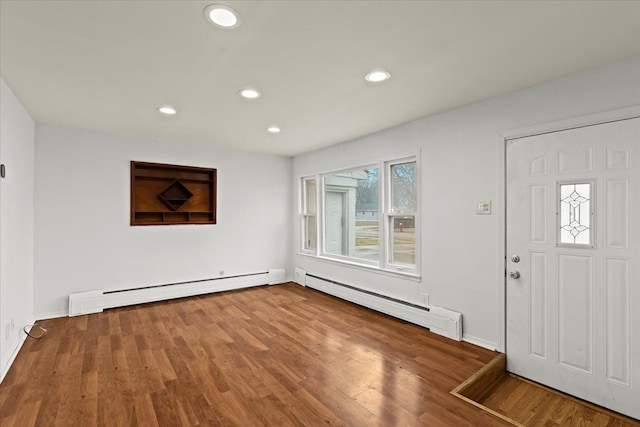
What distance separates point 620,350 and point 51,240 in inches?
236

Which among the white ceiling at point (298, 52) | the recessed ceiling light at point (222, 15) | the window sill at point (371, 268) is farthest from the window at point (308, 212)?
the recessed ceiling light at point (222, 15)

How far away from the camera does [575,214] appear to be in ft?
7.97

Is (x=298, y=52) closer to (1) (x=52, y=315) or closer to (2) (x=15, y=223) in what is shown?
(2) (x=15, y=223)

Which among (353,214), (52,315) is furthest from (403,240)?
(52,315)

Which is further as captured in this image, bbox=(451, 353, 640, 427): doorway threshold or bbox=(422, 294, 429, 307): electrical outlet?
bbox=(422, 294, 429, 307): electrical outlet

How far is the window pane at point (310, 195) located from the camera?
19.0ft

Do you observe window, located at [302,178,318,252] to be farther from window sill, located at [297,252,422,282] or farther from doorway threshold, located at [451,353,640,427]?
doorway threshold, located at [451,353,640,427]

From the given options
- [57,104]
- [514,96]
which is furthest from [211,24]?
[514,96]

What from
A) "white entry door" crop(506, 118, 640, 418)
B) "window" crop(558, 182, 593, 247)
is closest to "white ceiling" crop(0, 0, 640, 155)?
"white entry door" crop(506, 118, 640, 418)

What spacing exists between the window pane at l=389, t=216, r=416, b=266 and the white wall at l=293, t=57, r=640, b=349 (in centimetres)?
27

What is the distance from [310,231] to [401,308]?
2.55 metres

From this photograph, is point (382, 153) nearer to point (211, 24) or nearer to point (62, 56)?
point (211, 24)

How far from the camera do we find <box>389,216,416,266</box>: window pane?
152 inches

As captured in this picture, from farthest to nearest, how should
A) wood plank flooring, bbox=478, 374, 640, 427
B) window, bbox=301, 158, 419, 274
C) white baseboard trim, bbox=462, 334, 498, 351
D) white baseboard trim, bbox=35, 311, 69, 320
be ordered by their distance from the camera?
window, bbox=301, 158, 419, 274 → white baseboard trim, bbox=35, 311, 69, 320 → white baseboard trim, bbox=462, 334, 498, 351 → wood plank flooring, bbox=478, 374, 640, 427
